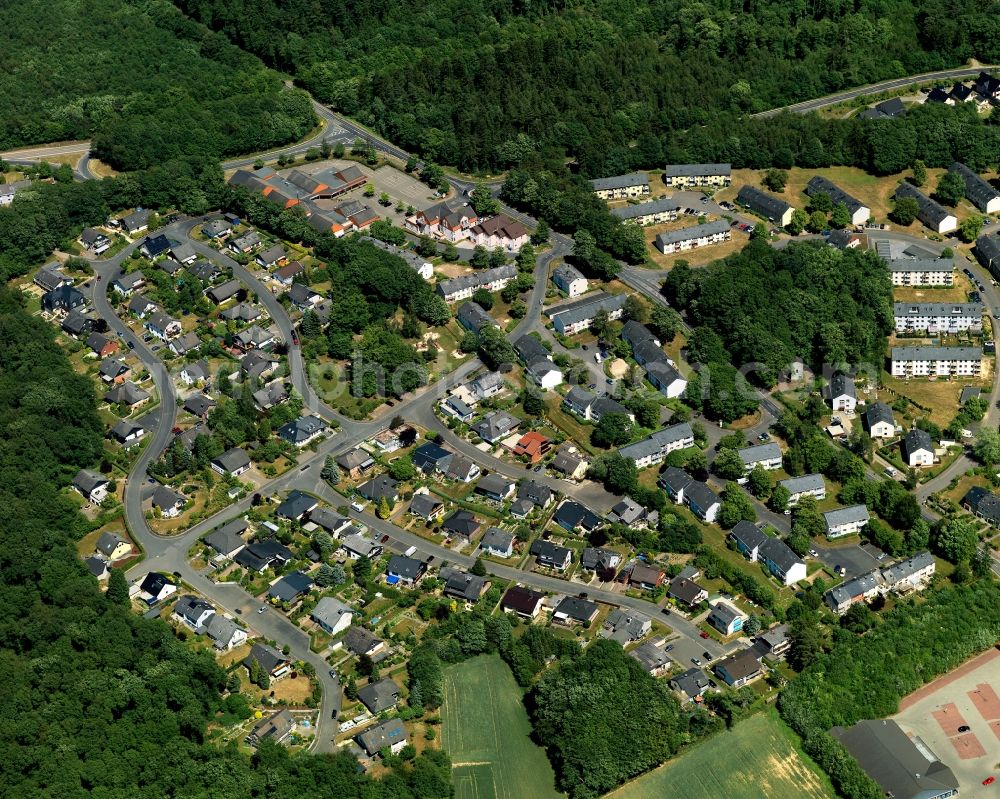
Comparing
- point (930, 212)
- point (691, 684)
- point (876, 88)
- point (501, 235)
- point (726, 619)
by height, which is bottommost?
point (691, 684)

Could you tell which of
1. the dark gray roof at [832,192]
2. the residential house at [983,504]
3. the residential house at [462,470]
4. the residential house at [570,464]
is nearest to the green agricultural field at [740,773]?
the residential house at [570,464]

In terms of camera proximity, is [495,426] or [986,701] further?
[495,426]

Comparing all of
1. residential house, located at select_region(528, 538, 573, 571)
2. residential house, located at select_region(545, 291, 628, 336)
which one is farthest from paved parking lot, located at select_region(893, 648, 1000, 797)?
residential house, located at select_region(545, 291, 628, 336)

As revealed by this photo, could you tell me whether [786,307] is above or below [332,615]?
above

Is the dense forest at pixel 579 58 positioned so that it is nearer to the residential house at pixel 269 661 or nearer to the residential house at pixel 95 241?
the residential house at pixel 95 241

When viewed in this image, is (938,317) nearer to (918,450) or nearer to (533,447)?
(918,450)

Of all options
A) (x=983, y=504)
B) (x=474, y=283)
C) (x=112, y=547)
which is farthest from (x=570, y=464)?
(x=112, y=547)

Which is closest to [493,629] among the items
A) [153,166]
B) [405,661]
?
[405,661]
